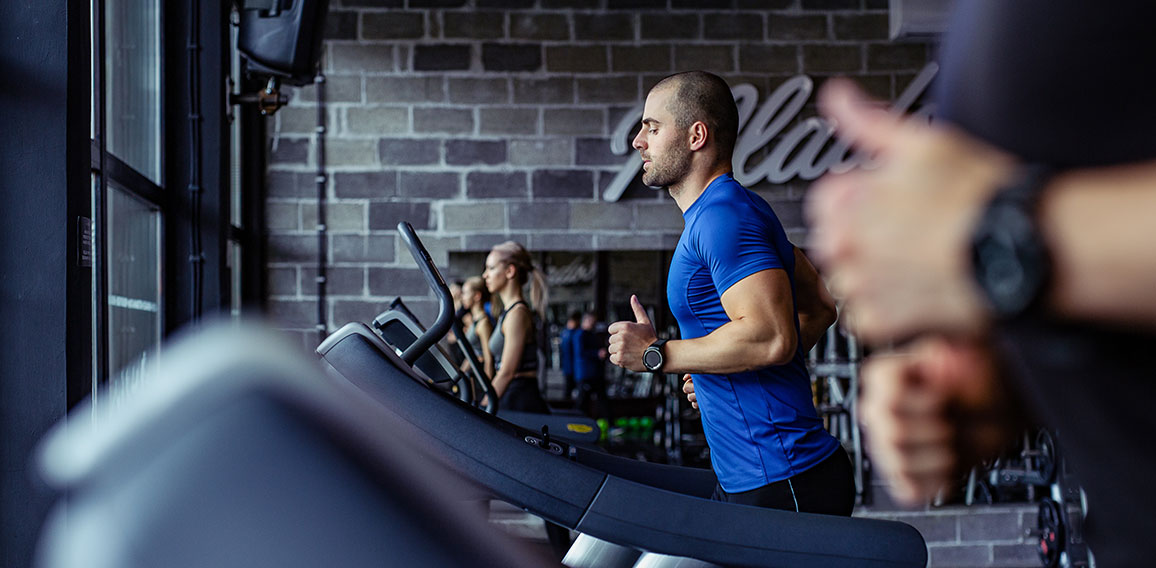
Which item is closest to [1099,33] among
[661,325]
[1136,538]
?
[1136,538]

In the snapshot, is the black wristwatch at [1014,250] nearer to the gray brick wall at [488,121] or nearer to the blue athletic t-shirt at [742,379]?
A: the blue athletic t-shirt at [742,379]

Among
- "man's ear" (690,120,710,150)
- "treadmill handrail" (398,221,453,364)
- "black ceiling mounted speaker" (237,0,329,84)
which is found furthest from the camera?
"black ceiling mounted speaker" (237,0,329,84)

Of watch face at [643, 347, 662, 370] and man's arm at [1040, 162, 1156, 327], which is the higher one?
man's arm at [1040, 162, 1156, 327]

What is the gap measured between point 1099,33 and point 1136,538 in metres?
0.30

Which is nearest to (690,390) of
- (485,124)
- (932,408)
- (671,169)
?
(671,169)

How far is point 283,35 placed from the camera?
3570mm

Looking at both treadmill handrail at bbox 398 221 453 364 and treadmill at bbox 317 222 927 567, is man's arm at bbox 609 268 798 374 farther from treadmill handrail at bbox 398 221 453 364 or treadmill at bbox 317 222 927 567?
treadmill handrail at bbox 398 221 453 364

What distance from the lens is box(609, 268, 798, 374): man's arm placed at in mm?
1920

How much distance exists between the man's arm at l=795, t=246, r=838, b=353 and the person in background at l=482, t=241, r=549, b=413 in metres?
2.49

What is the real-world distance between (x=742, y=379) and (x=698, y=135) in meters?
0.56

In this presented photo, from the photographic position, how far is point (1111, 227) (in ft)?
1.61

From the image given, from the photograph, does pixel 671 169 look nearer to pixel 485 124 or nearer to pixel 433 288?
pixel 433 288

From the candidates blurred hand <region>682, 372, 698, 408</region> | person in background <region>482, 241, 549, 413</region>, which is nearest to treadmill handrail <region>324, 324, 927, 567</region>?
blurred hand <region>682, 372, 698, 408</region>

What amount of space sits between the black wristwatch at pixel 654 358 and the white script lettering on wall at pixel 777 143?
12.7ft
